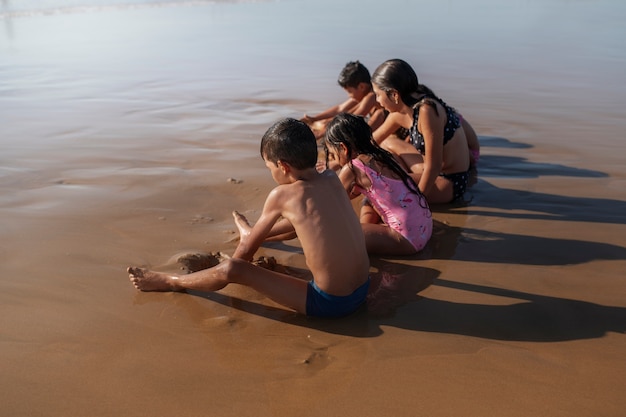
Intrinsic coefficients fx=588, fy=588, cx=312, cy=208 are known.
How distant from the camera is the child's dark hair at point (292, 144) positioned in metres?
2.76

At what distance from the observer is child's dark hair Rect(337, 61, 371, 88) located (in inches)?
229

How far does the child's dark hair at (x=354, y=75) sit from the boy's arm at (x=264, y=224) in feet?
10.3

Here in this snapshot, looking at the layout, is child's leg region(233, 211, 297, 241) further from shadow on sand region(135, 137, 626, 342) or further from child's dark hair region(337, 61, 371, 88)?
child's dark hair region(337, 61, 371, 88)

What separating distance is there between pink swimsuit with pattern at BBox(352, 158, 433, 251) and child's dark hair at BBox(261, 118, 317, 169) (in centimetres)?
81

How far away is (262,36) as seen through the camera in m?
12.7

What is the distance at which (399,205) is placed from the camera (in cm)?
357

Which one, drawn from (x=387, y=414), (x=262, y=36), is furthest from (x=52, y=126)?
(x=262, y=36)

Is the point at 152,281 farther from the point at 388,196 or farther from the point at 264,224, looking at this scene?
the point at 388,196

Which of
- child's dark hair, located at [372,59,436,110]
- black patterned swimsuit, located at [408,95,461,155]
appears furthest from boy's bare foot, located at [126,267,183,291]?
black patterned swimsuit, located at [408,95,461,155]

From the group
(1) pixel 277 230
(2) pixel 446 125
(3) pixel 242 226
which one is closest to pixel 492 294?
(1) pixel 277 230

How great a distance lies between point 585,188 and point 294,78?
16.4 feet

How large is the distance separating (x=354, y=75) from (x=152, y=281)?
11.4 feet

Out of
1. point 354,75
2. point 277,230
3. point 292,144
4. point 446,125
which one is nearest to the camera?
point 292,144

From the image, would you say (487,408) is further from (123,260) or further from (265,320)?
(123,260)
